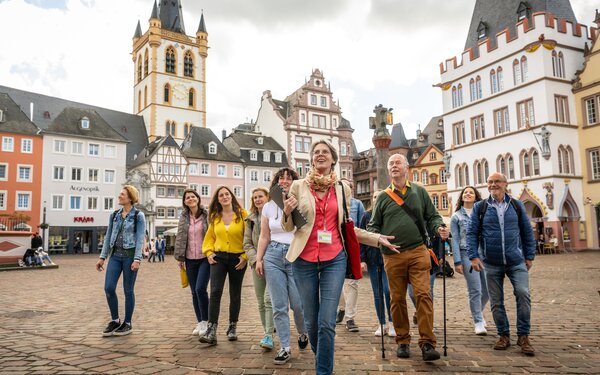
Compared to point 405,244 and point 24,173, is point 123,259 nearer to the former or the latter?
point 405,244

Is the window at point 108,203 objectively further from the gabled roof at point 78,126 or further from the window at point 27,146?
the window at point 27,146

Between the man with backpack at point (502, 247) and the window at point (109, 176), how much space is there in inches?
1804

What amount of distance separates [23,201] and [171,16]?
4059cm

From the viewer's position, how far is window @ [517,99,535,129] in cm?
3375

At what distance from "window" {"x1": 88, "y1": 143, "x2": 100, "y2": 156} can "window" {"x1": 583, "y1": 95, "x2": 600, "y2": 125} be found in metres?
41.0

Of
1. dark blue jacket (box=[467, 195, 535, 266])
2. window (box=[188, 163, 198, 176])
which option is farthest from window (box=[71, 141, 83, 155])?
dark blue jacket (box=[467, 195, 535, 266])

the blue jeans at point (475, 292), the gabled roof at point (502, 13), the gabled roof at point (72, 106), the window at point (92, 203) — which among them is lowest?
the blue jeans at point (475, 292)

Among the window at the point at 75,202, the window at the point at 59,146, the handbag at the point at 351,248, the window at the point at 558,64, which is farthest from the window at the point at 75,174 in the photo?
the handbag at the point at 351,248

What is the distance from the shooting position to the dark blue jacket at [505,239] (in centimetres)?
545

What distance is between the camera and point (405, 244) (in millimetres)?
5031

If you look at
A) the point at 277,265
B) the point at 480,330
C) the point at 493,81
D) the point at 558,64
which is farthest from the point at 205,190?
the point at 277,265

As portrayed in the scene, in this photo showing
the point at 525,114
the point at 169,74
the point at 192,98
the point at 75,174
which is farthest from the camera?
the point at 192,98

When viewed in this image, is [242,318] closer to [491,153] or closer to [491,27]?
[491,153]

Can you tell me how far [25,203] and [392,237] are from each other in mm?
44652
